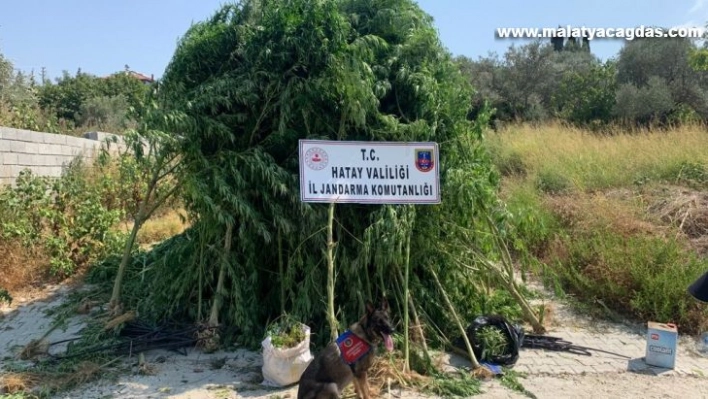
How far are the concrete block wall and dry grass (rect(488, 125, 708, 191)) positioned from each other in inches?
361

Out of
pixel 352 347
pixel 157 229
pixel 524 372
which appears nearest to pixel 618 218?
pixel 524 372

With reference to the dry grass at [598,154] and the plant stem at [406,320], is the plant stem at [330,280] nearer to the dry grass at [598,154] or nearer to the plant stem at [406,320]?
the plant stem at [406,320]

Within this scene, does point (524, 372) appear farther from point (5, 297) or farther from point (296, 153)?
point (5, 297)

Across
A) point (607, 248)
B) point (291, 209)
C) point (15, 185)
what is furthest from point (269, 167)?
point (15, 185)

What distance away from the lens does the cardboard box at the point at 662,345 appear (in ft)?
14.6

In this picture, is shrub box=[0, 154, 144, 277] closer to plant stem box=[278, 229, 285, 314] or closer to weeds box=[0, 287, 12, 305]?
weeds box=[0, 287, 12, 305]

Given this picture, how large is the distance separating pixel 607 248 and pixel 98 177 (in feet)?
29.1

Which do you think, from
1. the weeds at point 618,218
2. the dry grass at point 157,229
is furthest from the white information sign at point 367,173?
the dry grass at point 157,229

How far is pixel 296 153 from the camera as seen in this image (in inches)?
193

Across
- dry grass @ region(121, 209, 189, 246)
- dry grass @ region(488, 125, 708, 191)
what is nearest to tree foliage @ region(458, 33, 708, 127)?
dry grass @ region(488, 125, 708, 191)

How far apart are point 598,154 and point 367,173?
8.60m

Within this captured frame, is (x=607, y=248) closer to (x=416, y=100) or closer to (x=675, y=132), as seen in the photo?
(x=416, y=100)

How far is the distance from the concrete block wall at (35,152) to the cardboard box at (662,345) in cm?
696

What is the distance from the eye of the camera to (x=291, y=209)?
15.6 ft
